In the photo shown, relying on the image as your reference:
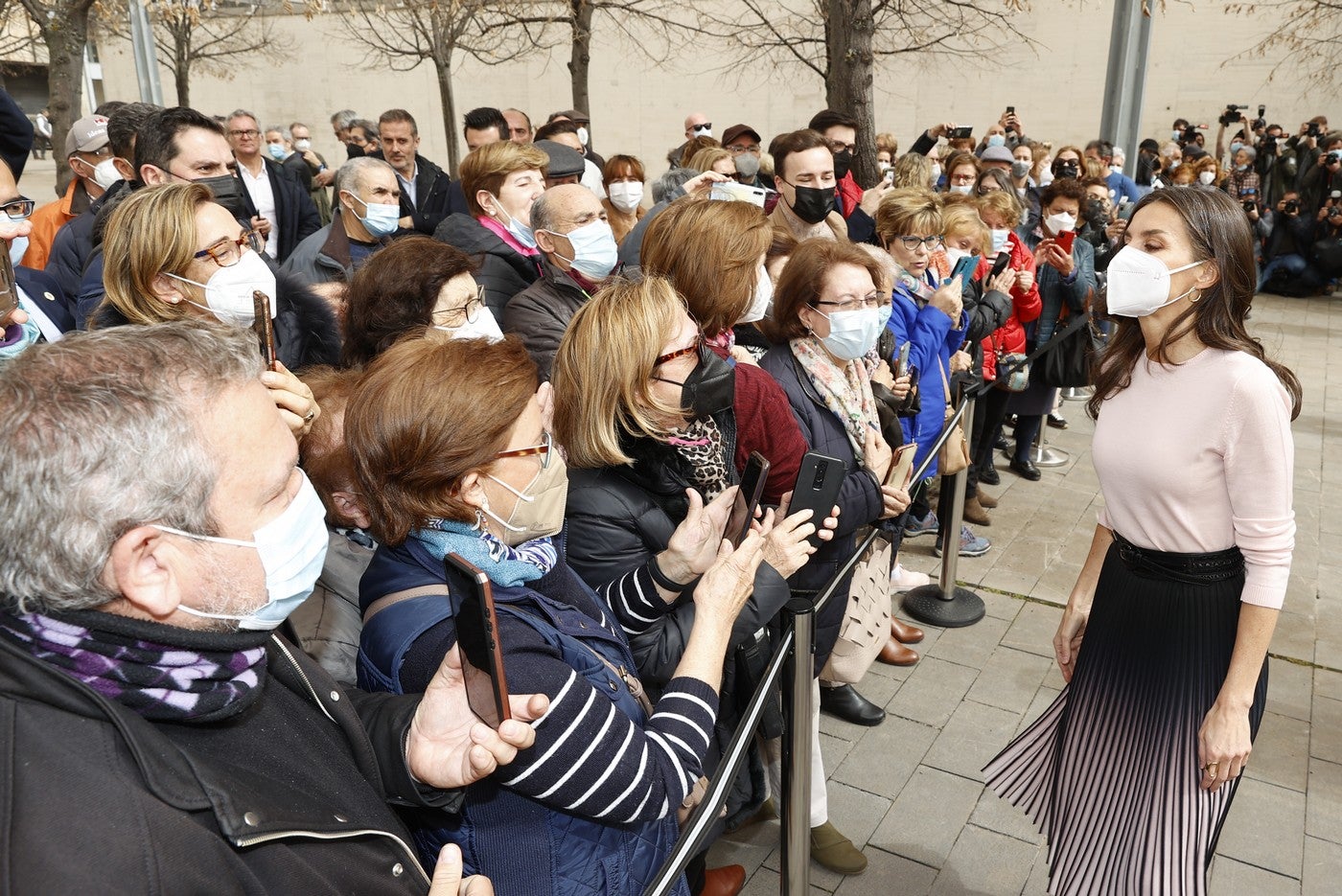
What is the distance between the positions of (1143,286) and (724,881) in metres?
2.20

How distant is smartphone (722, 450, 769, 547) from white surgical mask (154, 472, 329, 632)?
1108 mm

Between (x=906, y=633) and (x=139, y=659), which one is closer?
(x=139, y=659)

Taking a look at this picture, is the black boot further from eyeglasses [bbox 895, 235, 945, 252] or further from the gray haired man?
the gray haired man

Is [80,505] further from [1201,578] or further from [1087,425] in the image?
[1087,425]

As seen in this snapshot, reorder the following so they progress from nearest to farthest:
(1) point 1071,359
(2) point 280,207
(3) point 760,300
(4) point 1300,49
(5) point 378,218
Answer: (3) point 760,300 → (5) point 378,218 → (1) point 1071,359 → (2) point 280,207 → (4) point 1300,49

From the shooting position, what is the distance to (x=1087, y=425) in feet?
27.0

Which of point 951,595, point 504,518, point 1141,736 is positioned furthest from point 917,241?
point 504,518

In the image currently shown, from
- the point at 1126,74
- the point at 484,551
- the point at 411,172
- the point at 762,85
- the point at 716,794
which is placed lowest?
the point at 716,794

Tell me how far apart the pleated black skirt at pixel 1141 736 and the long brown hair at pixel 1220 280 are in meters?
0.52

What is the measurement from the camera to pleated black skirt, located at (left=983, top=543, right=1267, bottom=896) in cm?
254

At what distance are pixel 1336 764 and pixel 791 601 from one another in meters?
2.84

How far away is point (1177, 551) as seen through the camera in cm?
254

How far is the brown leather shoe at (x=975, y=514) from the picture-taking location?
20.5 ft

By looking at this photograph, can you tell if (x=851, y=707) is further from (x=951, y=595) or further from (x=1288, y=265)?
(x=1288, y=265)
